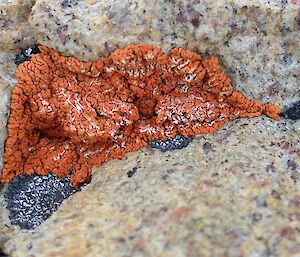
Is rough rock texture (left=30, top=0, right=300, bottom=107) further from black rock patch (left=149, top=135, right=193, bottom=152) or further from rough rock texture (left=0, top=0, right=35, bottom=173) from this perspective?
black rock patch (left=149, top=135, right=193, bottom=152)

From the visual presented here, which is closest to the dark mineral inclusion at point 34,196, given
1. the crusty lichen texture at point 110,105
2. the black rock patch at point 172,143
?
the crusty lichen texture at point 110,105

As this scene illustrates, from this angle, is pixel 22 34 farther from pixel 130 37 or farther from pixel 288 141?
pixel 288 141

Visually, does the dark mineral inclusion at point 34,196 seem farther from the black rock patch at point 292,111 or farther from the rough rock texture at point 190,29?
the black rock patch at point 292,111

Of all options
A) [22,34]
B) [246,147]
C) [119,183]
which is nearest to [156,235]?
[119,183]

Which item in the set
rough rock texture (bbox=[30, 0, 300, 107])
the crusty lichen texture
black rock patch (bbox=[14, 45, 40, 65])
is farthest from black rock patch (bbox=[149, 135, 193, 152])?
black rock patch (bbox=[14, 45, 40, 65])

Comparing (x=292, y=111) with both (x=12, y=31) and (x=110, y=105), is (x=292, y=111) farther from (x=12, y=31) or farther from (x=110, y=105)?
(x=12, y=31)

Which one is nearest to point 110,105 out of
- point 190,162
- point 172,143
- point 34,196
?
point 172,143
